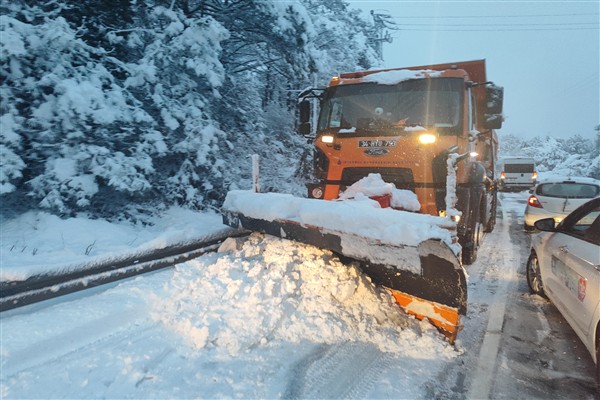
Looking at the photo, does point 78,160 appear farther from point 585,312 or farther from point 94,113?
point 585,312

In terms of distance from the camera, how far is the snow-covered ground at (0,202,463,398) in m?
2.62

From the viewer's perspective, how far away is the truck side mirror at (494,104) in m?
5.50

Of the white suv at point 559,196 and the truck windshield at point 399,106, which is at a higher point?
the truck windshield at point 399,106

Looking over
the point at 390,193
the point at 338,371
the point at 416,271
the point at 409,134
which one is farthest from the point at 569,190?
the point at 338,371

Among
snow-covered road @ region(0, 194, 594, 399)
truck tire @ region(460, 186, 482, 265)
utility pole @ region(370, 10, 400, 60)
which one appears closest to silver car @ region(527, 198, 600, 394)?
snow-covered road @ region(0, 194, 594, 399)

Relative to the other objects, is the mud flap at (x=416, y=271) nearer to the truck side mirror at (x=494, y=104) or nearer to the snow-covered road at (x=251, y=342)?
the snow-covered road at (x=251, y=342)

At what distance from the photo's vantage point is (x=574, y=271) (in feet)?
11.3

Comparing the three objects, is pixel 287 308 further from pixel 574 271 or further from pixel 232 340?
pixel 574 271

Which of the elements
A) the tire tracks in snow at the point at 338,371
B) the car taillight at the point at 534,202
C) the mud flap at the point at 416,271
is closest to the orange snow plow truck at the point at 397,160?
the mud flap at the point at 416,271

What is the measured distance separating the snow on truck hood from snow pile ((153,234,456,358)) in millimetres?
438

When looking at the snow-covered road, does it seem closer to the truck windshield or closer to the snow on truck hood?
the snow on truck hood

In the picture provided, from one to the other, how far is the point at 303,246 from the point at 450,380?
2.02 metres

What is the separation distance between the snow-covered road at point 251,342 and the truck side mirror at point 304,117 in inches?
109

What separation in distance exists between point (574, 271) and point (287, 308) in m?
2.57
